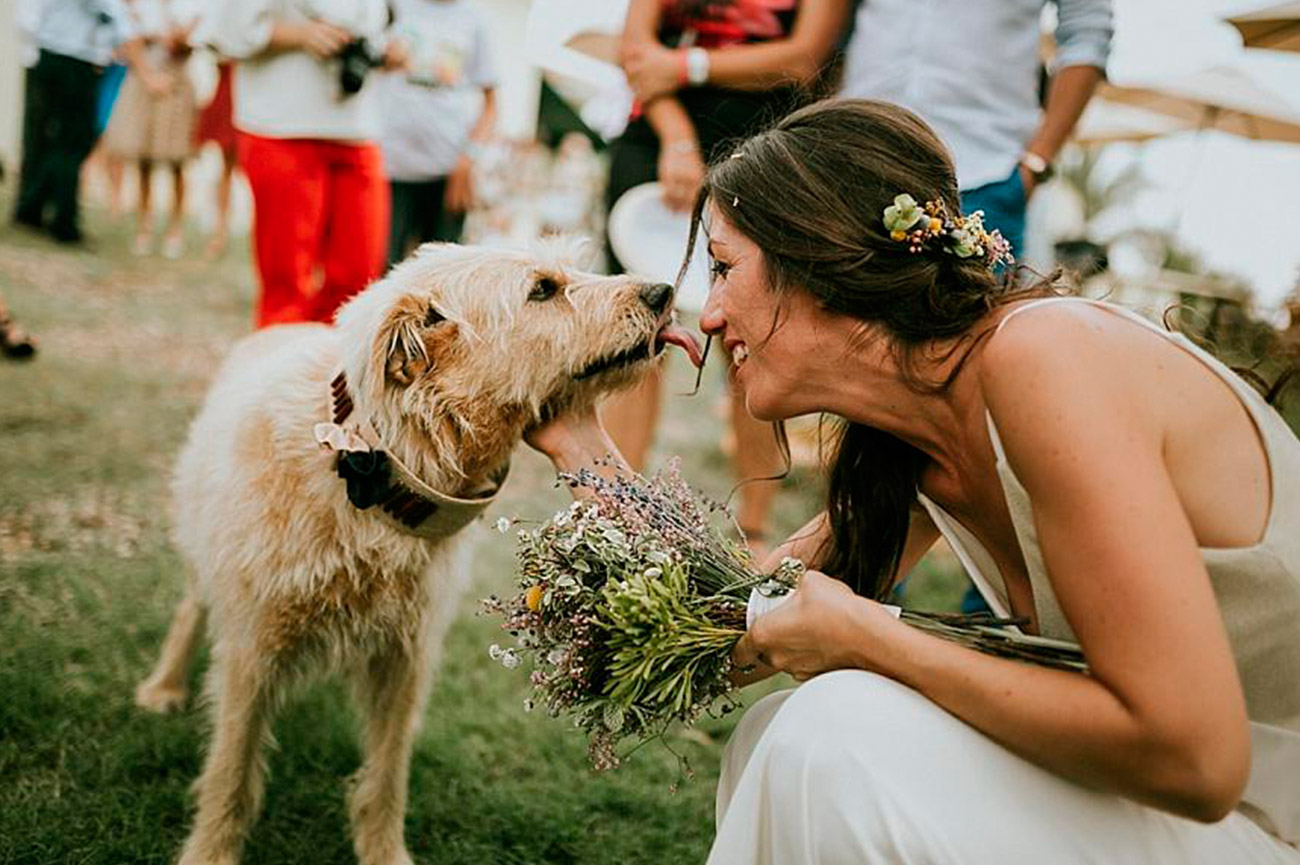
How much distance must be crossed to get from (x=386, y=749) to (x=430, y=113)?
4683mm

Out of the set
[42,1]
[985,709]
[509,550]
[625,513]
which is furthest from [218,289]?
[985,709]

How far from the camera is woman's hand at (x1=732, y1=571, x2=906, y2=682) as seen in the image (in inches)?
75.0

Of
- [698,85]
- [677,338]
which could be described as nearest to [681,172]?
[698,85]

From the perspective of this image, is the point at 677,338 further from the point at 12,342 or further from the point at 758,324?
the point at 12,342

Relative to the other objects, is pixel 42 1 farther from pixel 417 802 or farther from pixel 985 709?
pixel 985 709

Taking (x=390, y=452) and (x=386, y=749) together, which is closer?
(x=390, y=452)

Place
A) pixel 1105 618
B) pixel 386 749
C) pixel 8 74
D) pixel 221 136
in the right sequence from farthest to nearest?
pixel 8 74 → pixel 221 136 → pixel 386 749 → pixel 1105 618

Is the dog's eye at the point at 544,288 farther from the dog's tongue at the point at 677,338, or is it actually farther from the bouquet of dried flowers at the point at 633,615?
the bouquet of dried flowers at the point at 633,615

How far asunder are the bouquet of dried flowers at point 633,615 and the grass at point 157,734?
0.98 m

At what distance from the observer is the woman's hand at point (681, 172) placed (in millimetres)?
3859

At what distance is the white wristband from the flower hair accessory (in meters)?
2.10

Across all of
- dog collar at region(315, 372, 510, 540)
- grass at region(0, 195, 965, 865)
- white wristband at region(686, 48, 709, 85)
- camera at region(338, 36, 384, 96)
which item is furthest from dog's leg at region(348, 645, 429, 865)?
camera at region(338, 36, 384, 96)

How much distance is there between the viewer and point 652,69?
397 cm

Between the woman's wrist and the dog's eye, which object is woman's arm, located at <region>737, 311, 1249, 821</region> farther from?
the dog's eye
